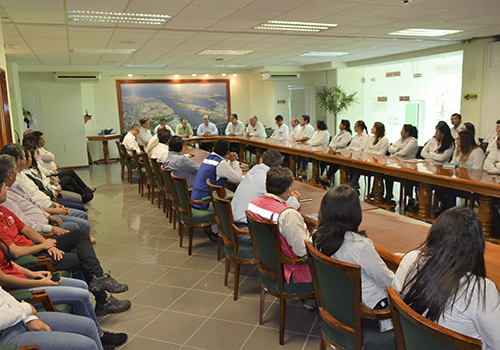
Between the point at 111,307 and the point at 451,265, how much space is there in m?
2.65

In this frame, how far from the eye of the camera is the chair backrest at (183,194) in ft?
14.0

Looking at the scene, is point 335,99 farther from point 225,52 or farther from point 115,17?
point 115,17

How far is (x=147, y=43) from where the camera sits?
7.29 metres

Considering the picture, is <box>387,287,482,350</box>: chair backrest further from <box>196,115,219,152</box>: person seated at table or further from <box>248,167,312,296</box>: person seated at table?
<box>196,115,219,152</box>: person seated at table

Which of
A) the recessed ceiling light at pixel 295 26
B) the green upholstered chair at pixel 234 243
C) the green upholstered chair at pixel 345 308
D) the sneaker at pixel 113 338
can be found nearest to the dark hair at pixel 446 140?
the recessed ceiling light at pixel 295 26

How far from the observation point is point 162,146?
22.7 feet

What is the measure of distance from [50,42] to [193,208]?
452 cm

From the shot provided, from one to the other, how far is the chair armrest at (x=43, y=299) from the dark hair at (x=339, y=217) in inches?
62.7

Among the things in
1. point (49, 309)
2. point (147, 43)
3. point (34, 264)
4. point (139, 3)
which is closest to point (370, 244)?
point (49, 309)

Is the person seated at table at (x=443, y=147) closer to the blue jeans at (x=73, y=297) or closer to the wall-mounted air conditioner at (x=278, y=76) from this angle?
the blue jeans at (x=73, y=297)

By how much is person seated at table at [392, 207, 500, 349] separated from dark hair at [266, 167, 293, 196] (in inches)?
50.4

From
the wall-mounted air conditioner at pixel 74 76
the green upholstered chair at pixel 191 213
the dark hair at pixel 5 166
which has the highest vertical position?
the wall-mounted air conditioner at pixel 74 76

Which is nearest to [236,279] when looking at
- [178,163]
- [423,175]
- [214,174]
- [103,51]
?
[214,174]

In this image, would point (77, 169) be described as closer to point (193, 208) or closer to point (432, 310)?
point (193, 208)
